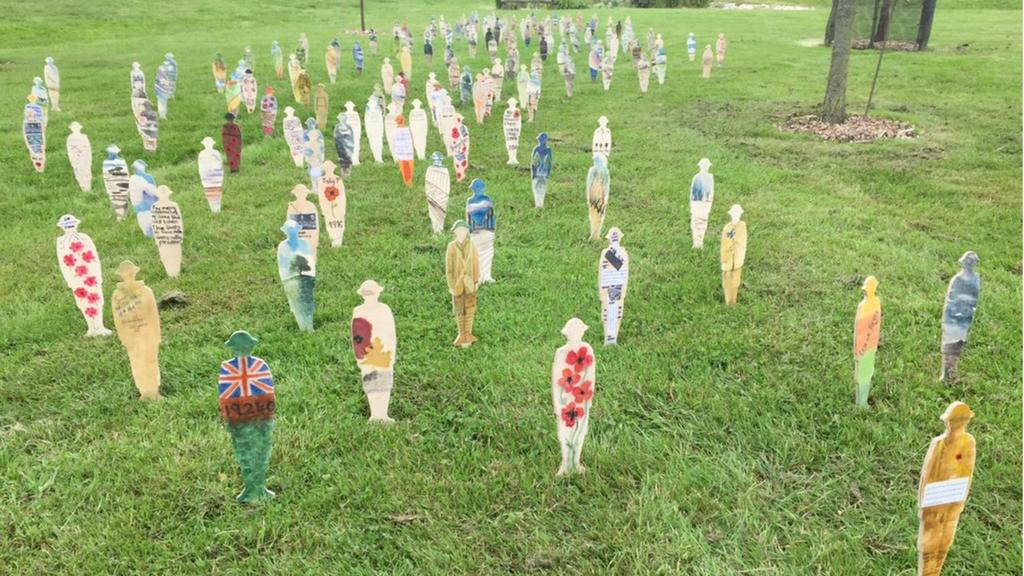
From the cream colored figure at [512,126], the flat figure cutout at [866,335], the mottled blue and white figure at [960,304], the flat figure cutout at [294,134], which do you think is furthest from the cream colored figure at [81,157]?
the mottled blue and white figure at [960,304]

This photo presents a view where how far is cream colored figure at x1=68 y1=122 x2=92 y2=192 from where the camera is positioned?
806 cm

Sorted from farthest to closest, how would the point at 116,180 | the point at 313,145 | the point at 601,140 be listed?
the point at 313,145 < the point at 601,140 < the point at 116,180

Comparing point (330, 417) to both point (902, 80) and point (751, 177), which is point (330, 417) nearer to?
point (751, 177)

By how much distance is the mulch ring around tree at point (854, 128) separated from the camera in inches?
431

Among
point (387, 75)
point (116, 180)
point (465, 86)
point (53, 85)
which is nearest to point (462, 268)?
point (116, 180)

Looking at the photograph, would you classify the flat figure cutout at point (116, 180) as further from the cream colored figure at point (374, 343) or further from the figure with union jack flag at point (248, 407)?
the figure with union jack flag at point (248, 407)

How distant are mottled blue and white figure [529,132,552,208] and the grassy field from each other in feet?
0.75

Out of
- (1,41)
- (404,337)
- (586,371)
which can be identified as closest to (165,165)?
(404,337)

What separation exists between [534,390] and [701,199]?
9.43 ft

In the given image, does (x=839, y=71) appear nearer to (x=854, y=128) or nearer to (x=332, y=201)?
(x=854, y=128)

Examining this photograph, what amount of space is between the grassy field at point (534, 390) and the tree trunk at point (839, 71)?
7.03ft

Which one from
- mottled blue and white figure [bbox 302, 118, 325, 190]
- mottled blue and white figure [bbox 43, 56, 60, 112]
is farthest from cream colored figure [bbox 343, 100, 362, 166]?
mottled blue and white figure [bbox 43, 56, 60, 112]

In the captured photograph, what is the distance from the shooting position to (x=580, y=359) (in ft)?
10.9

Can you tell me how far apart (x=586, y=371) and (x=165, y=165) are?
8.59 metres
